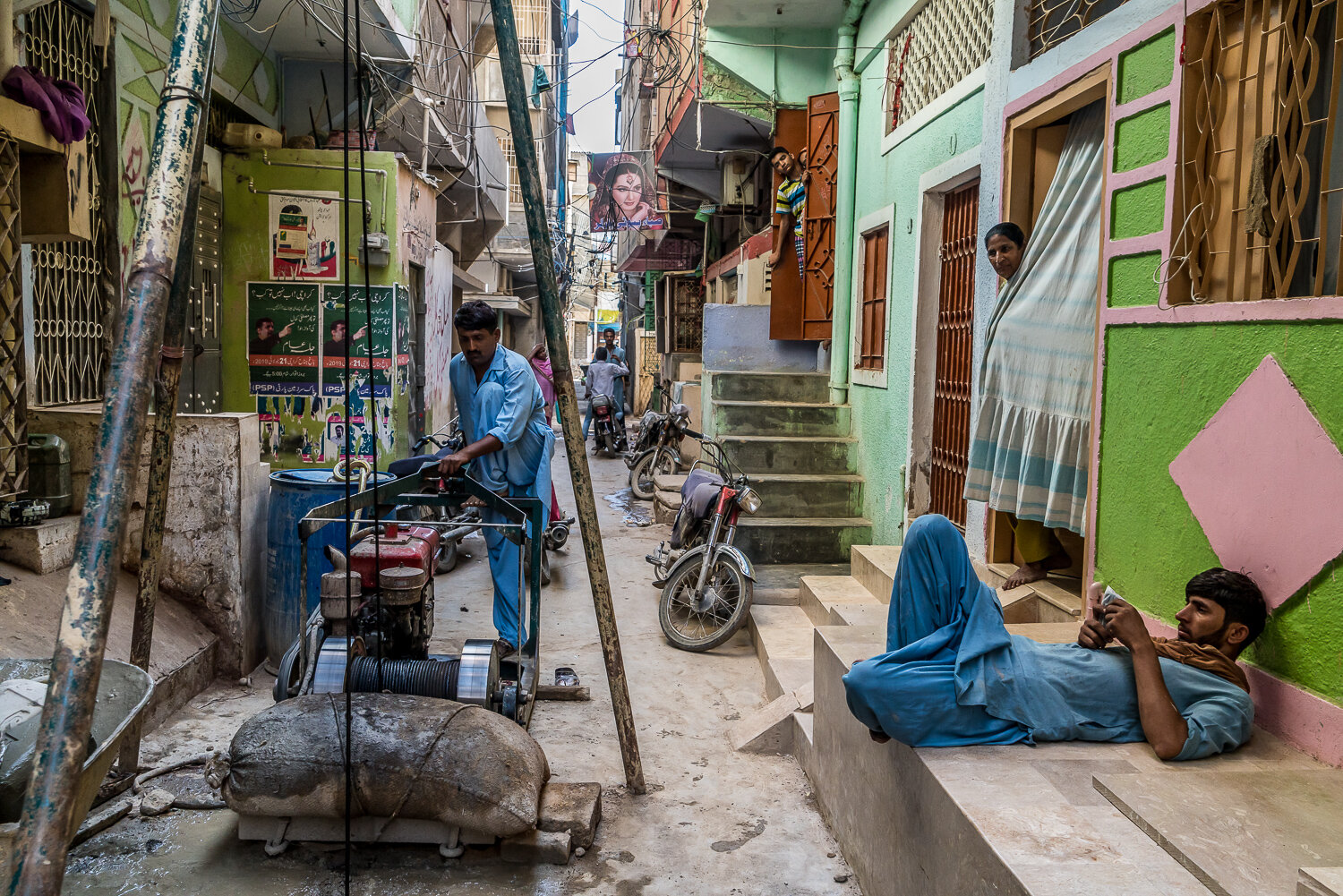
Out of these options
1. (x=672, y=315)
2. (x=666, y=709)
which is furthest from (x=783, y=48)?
(x=672, y=315)

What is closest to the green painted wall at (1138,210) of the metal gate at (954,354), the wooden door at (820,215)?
the metal gate at (954,354)

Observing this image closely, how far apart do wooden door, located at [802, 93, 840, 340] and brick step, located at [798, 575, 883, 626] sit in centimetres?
352

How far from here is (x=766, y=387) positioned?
30.0 ft

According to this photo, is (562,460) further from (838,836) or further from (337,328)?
(838,836)

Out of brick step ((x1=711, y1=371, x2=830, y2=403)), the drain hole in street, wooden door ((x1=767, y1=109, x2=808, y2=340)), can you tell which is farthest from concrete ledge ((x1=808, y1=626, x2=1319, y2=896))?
the drain hole in street

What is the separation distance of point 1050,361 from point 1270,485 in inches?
66.5

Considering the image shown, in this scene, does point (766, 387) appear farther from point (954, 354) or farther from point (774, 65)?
point (774, 65)

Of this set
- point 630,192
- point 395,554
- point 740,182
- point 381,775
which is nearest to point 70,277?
point 395,554

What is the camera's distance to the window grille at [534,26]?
104ft

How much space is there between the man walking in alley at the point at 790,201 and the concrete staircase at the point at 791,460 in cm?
136

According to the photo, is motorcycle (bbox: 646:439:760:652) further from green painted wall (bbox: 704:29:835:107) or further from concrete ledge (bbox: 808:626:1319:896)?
green painted wall (bbox: 704:29:835:107)

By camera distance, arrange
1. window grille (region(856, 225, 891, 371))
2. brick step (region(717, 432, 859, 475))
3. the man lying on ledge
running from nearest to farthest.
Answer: the man lying on ledge → window grille (region(856, 225, 891, 371)) → brick step (region(717, 432, 859, 475))

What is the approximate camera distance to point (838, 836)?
3.79m

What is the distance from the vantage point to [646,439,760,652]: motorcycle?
20.9ft
